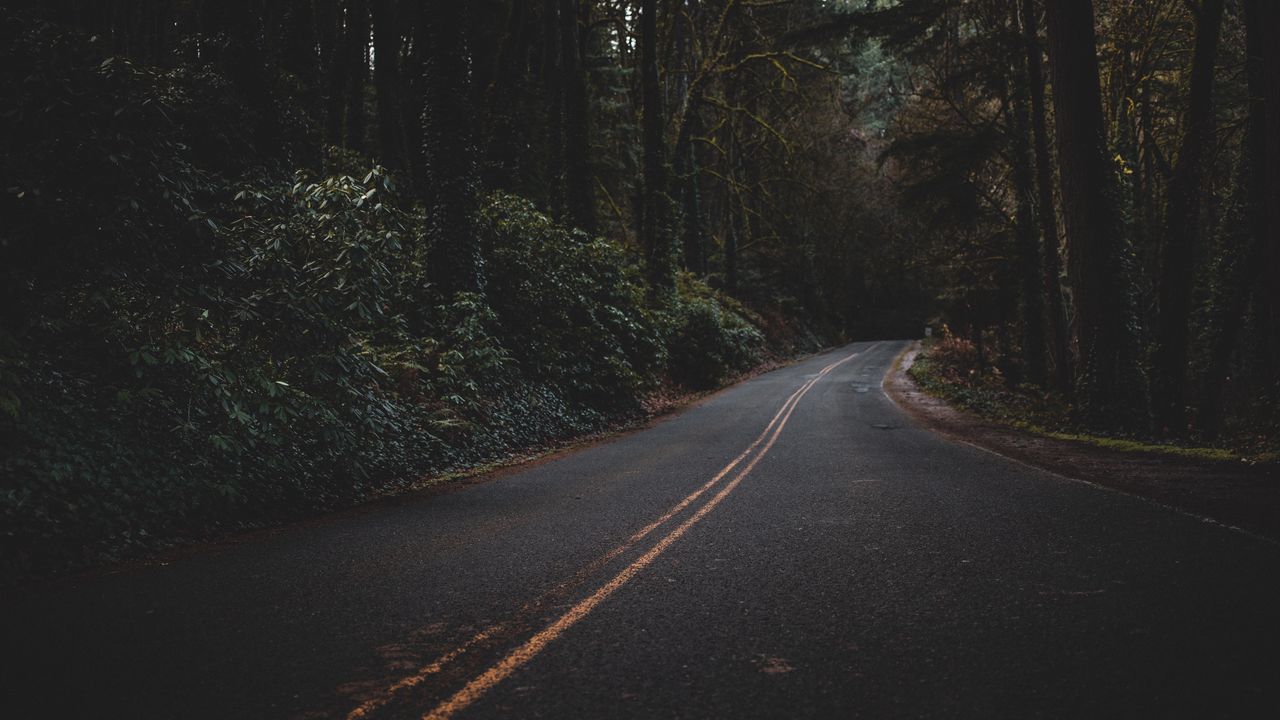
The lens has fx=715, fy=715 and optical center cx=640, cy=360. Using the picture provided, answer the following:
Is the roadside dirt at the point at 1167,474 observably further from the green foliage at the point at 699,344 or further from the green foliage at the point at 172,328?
the green foliage at the point at 699,344

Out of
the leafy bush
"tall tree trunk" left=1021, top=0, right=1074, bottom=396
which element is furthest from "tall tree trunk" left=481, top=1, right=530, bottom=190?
"tall tree trunk" left=1021, top=0, right=1074, bottom=396

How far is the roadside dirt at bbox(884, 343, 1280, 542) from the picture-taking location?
19.2 feet

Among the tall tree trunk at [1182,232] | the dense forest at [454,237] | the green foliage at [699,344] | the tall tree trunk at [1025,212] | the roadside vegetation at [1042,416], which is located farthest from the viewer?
the green foliage at [699,344]

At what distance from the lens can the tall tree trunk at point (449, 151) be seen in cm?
1327

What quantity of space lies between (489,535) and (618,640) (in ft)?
9.06

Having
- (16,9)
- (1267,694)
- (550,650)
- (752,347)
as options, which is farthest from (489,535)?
(752,347)

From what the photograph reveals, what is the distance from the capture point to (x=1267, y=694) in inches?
115

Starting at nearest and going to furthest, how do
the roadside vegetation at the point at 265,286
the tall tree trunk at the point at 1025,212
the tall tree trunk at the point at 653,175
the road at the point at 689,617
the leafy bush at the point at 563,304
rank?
the road at the point at 689,617 < the roadside vegetation at the point at 265,286 < the leafy bush at the point at 563,304 < the tall tree trunk at the point at 1025,212 < the tall tree trunk at the point at 653,175

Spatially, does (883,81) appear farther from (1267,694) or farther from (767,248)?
(1267,694)

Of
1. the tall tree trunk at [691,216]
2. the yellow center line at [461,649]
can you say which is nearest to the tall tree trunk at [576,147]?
the yellow center line at [461,649]

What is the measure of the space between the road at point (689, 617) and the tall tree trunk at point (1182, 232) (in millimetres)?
8093

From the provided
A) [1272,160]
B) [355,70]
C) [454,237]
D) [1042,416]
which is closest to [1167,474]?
[1272,160]

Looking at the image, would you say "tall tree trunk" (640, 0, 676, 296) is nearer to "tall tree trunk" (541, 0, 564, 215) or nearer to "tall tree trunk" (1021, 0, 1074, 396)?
"tall tree trunk" (541, 0, 564, 215)

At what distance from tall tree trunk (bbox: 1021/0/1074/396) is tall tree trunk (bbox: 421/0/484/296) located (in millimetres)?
12992
